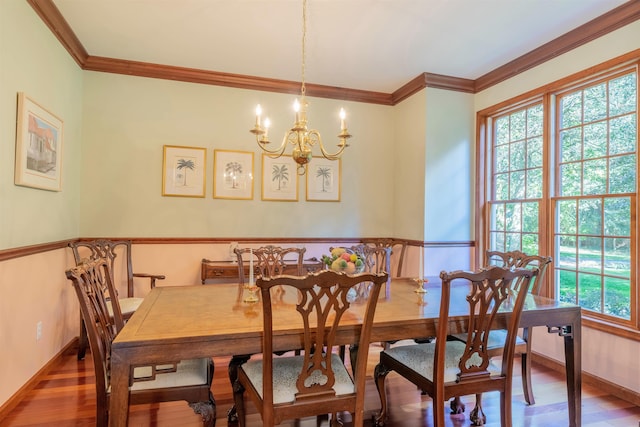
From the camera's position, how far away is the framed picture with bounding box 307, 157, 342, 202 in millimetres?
4395

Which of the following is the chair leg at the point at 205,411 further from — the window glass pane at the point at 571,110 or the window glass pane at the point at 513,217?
the window glass pane at the point at 571,110

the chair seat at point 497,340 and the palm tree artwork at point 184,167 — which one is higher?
the palm tree artwork at point 184,167

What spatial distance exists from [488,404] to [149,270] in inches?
126

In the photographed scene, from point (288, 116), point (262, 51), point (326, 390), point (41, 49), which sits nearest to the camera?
point (326, 390)

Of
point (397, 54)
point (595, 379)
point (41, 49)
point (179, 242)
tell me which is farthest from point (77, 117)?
point (595, 379)

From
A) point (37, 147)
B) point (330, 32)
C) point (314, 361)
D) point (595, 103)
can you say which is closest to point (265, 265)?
point (314, 361)

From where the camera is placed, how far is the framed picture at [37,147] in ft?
8.23

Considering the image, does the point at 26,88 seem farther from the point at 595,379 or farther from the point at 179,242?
the point at 595,379

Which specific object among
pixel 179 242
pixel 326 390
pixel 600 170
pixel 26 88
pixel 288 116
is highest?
pixel 288 116

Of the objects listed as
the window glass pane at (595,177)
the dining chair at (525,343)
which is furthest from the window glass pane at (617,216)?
the dining chair at (525,343)

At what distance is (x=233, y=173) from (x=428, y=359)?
9.24 ft

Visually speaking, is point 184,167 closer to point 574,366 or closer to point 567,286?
point 574,366

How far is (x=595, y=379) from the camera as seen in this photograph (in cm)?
286

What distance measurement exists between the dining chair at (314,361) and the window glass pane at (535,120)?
2715 millimetres
